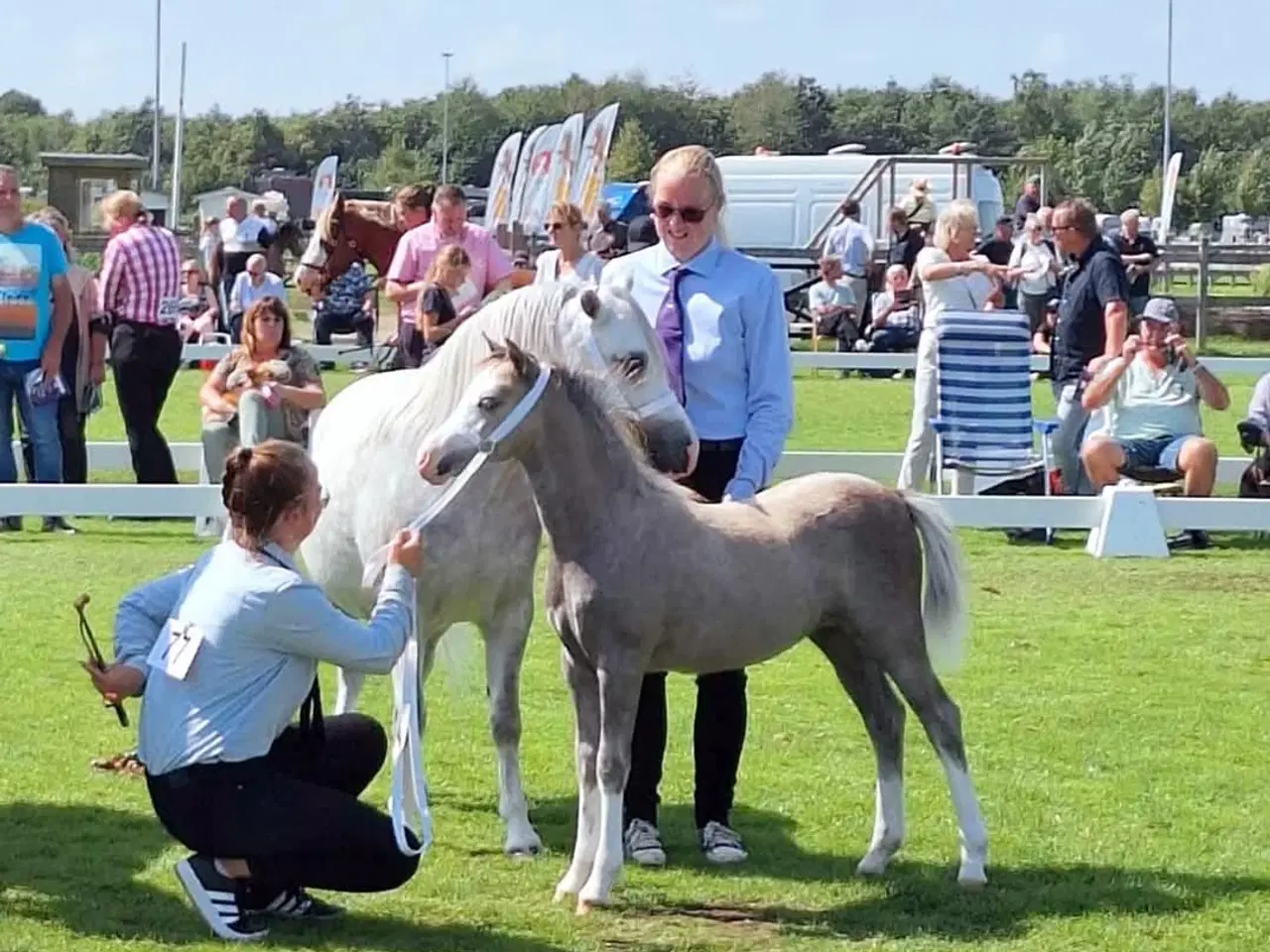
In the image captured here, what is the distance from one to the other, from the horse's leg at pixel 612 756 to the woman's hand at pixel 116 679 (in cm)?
121

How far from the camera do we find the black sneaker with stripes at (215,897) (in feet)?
17.8

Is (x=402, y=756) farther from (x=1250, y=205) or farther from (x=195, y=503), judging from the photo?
(x=1250, y=205)

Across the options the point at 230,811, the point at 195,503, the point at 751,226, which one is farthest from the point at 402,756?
the point at 751,226

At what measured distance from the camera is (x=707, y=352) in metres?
6.22

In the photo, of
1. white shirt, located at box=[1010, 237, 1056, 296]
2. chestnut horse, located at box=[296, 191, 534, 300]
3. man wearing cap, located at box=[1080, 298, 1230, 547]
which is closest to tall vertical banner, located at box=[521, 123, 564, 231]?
white shirt, located at box=[1010, 237, 1056, 296]

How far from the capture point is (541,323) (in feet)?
19.7

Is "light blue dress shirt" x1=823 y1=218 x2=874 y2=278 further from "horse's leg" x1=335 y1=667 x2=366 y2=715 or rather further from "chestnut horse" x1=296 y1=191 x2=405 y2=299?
"horse's leg" x1=335 y1=667 x2=366 y2=715

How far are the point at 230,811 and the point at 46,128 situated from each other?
12815 centimetres

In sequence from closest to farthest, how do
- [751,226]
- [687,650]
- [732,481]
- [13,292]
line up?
[687,650] → [732,481] → [13,292] → [751,226]

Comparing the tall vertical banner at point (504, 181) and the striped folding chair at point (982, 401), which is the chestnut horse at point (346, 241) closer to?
the striped folding chair at point (982, 401)

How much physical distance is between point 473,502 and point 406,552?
2.99 ft

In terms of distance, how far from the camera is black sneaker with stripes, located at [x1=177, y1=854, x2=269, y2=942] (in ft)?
17.8

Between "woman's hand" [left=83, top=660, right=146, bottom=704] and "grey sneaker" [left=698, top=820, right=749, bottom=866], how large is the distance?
184cm

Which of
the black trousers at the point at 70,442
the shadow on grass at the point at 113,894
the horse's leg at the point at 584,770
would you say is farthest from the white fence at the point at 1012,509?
the horse's leg at the point at 584,770
